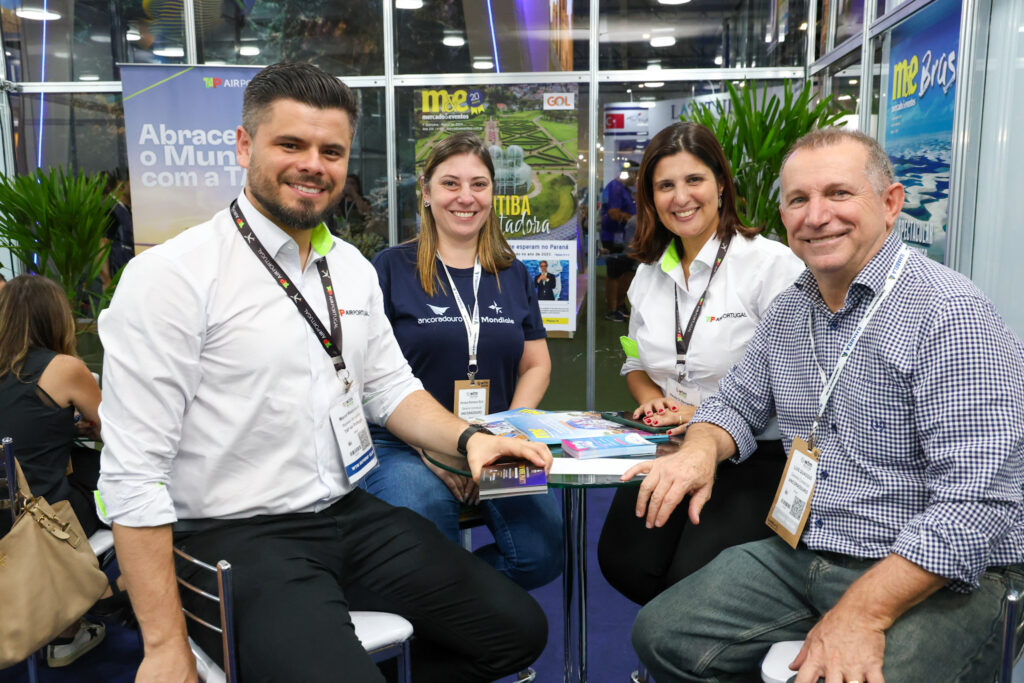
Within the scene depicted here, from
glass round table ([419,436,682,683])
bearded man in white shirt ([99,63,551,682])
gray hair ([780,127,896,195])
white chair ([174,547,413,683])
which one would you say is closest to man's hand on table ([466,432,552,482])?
bearded man in white shirt ([99,63,551,682])

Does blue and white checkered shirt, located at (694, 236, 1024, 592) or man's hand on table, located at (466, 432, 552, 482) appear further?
man's hand on table, located at (466, 432, 552, 482)

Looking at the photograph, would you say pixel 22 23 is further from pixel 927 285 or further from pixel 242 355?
pixel 927 285

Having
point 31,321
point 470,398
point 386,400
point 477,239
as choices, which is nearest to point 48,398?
point 31,321

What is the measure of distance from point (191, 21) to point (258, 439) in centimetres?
493

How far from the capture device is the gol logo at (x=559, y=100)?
527 centimetres

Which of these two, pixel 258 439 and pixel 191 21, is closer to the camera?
pixel 258 439

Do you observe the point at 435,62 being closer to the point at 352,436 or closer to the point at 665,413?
the point at 665,413

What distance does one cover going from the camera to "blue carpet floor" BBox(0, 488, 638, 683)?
254 centimetres

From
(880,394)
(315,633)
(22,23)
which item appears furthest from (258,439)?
(22,23)

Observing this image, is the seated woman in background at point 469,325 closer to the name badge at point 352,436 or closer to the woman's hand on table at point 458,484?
the woman's hand on table at point 458,484

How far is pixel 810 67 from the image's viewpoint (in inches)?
196

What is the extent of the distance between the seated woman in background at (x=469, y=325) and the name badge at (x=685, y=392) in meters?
0.49

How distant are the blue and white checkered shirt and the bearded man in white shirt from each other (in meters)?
0.64

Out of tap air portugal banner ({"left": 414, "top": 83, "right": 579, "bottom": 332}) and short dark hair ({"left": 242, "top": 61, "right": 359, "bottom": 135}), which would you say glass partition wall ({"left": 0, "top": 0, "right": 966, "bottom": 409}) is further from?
short dark hair ({"left": 242, "top": 61, "right": 359, "bottom": 135})
